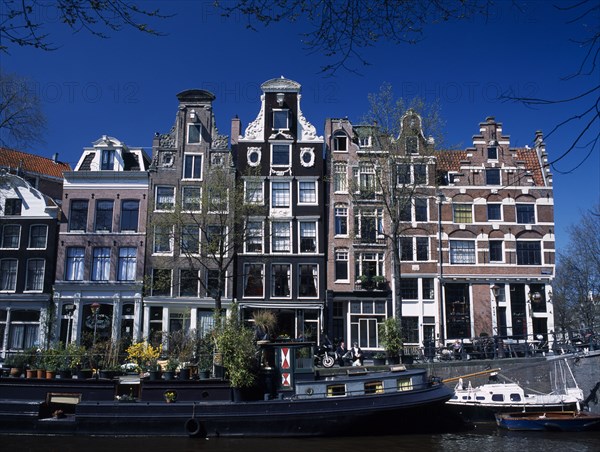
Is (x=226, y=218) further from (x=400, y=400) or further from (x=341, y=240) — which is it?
(x=400, y=400)

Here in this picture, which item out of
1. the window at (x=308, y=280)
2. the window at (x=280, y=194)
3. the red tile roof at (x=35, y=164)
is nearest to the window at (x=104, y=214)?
the window at (x=280, y=194)

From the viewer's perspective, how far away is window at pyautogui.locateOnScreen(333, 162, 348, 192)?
1399 inches

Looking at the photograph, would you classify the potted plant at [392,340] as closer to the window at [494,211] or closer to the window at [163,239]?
the window at [163,239]

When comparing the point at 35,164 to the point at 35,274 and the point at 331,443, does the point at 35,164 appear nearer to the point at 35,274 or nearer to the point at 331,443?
the point at 35,274

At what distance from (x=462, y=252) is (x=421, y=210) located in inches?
140

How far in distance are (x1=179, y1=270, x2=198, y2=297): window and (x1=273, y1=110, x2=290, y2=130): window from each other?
34.8 ft

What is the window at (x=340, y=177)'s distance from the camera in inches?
1399

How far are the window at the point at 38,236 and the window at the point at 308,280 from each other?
15.9m

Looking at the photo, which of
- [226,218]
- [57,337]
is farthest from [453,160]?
[57,337]

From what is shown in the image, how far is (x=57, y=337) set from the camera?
32844 mm

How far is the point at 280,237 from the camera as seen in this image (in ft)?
114

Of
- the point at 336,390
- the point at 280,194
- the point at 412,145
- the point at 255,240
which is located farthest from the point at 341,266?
the point at 336,390

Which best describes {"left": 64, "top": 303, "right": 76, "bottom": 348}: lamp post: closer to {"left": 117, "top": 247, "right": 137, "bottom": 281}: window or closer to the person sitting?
{"left": 117, "top": 247, "right": 137, "bottom": 281}: window

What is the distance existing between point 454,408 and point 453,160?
19482 mm
